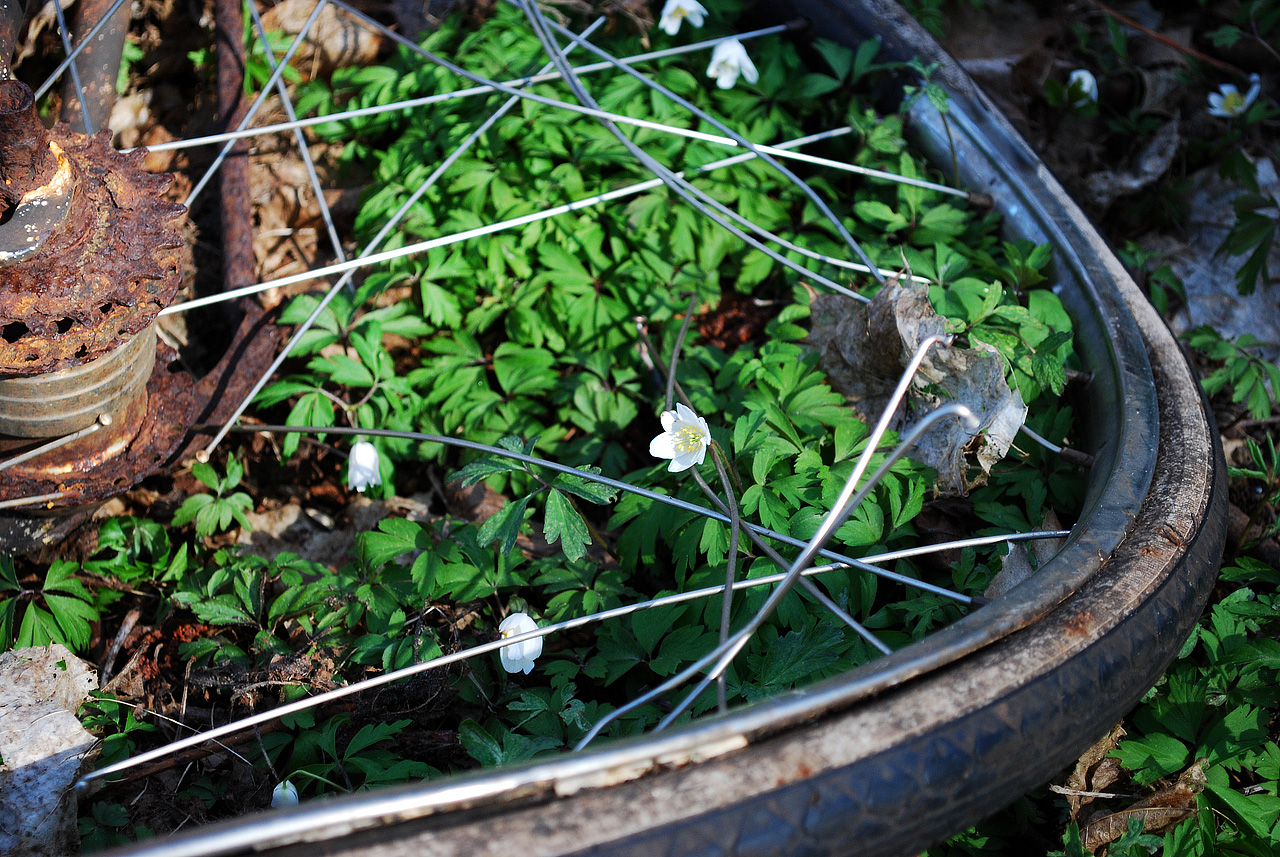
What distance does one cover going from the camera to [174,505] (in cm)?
253

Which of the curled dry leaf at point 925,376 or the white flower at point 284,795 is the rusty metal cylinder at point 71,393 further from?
the curled dry leaf at point 925,376

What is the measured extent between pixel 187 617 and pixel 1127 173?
3841 mm

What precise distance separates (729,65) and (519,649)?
2.21 meters

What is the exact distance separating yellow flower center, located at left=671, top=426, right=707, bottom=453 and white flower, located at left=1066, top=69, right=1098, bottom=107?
8.51ft

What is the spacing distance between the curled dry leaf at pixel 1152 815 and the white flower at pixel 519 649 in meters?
1.22

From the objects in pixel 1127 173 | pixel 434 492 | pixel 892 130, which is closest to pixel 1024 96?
pixel 1127 173

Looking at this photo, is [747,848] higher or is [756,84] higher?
[756,84]

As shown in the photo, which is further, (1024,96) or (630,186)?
(1024,96)

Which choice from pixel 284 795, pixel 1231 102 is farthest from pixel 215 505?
pixel 1231 102

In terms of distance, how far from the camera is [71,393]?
198 centimetres

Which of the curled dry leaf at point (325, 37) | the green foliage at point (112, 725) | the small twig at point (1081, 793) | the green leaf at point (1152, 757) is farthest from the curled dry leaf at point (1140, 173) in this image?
the green foliage at point (112, 725)

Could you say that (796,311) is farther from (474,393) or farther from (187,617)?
(187,617)

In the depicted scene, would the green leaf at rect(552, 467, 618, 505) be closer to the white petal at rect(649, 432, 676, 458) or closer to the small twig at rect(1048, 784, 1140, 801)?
the white petal at rect(649, 432, 676, 458)

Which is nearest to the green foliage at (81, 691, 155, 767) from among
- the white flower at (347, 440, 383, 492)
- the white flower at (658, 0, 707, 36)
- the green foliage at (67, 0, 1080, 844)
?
the green foliage at (67, 0, 1080, 844)
